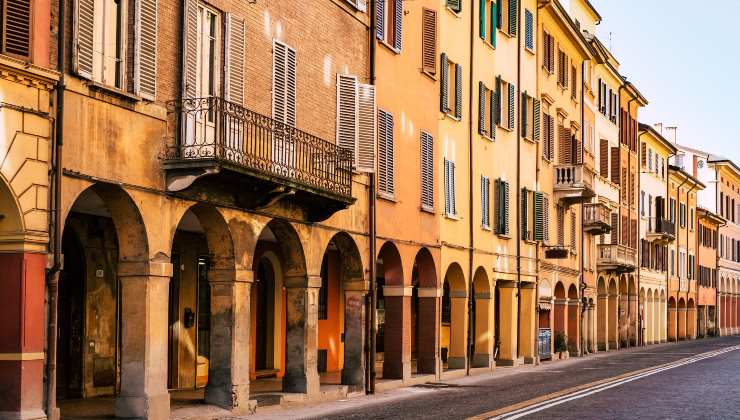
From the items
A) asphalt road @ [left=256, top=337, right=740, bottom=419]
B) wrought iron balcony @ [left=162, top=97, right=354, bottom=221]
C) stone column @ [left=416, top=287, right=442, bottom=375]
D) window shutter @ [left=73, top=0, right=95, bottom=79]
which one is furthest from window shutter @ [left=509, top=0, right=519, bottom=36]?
window shutter @ [left=73, top=0, right=95, bottom=79]

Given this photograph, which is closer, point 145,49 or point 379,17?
point 145,49

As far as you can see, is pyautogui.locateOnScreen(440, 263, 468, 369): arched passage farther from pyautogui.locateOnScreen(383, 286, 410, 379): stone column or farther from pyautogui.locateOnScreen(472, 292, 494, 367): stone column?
pyautogui.locateOnScreen(383, 286, 410, 379): stone column

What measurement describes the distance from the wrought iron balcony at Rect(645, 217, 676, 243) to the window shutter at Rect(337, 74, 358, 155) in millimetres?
47278

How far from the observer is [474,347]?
38.5 metres

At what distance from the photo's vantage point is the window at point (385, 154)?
28234mm

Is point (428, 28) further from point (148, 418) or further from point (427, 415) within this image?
point (148, 418)

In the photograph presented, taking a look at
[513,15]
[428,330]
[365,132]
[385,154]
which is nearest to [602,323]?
[513,15]

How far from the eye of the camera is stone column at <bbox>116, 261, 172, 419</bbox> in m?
18.0

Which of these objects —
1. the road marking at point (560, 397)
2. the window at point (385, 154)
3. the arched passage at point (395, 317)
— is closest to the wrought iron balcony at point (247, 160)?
the window at point (385, 154)

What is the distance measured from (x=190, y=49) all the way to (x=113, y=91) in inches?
104

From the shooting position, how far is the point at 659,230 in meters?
72.1

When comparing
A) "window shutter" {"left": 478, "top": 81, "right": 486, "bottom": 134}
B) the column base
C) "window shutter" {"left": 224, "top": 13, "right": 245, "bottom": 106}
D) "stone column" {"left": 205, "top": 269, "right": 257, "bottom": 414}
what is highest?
"window shutter" {"left": 478, "top": 81, "right": 486, "bottom": 134}

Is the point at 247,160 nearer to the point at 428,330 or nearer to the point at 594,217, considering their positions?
the point at 428,330

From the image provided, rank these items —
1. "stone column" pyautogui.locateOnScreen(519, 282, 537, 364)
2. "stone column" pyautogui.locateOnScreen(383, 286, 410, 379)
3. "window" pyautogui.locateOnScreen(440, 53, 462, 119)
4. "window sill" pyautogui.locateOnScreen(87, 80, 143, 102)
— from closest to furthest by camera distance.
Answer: "window sill" pyautogui.locateOnScreen(87, 80, 143, 102) < "stone column" pyautogui.locateOnScreen(383, 286, 410, 379) < "window" pyautogui.locateOnScreen(440, 53, 462, 119) < "stone column" pyautogui.locateOnScreen(519, 282, 537, 364)
